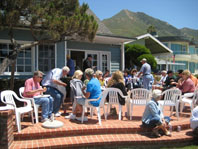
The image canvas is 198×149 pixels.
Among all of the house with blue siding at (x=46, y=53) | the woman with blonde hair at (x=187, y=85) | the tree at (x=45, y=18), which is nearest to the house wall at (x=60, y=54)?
the house with blue siding at (x=46, y=53)

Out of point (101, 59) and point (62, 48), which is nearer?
point (62, 48)

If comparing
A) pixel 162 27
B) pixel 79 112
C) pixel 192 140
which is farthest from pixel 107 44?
pixel 162 27

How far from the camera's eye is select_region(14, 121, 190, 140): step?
417cm

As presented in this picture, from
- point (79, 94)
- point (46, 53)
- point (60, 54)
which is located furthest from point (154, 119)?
point (46, 53)

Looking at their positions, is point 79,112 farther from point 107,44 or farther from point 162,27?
point 162,27

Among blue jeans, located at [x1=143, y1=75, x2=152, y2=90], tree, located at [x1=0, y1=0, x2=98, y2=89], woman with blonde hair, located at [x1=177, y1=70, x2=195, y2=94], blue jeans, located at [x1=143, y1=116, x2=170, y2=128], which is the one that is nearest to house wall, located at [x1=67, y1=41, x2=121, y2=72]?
blue jeans, located at [x1=143, y1=75, x2=152, y2=90]

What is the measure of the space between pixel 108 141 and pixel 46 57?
243 inches

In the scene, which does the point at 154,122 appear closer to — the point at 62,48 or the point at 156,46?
the point at 62,48

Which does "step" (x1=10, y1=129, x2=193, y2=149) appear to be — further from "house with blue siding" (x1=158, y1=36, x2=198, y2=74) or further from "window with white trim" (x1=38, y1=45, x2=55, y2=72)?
"house with blue siding" (x1=158, y1=36, x2=198, y2=74)

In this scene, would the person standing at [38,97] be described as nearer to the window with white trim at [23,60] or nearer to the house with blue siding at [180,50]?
the window with white trim at [23,60]

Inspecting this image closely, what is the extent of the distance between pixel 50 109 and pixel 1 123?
1.53 m

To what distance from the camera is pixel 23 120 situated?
16.9 ft

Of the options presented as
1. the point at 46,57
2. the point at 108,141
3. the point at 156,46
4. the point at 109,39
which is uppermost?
the point at 156,46

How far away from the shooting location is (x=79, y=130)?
445 centimetres
